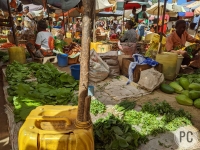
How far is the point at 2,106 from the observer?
383cm

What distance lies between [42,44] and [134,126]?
5.14 m

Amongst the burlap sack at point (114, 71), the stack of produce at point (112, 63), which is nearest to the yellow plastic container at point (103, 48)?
the stack of produce at point (112, 63)

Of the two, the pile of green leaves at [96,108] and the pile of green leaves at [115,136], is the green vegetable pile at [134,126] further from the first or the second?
the pile of green leaves at [96,108]

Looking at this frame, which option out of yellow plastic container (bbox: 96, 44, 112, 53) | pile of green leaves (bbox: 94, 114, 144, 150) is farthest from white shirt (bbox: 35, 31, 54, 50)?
pile of green leaves (bbox: 94, 114, 144, 150)

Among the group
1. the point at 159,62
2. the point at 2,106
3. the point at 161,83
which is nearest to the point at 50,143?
the point at 2,106

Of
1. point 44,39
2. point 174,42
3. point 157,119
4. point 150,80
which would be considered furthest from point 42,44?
point 157,119

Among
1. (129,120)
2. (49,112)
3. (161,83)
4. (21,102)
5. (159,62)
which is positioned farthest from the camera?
(159,62)

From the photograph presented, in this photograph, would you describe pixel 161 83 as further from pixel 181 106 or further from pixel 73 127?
pixel 73 127

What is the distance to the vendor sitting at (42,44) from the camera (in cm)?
658

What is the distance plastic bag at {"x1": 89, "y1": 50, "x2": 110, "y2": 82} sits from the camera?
4754mm

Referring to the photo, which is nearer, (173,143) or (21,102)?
(173,143)

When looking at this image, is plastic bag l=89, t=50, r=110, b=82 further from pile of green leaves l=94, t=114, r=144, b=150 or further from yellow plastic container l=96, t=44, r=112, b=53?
yellow plastic container l=96, t=44, r=112, b=53

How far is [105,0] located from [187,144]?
9.57m

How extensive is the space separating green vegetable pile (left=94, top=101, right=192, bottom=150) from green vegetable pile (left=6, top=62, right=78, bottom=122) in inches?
42.8
